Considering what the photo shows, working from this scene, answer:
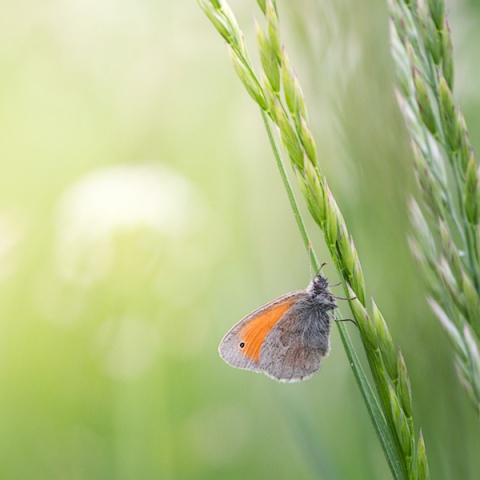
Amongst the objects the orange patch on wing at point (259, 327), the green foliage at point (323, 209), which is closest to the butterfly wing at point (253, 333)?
the orange patch on wing at point (259, 327)

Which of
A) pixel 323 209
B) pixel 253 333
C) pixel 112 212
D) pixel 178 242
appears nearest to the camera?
pixel 323 209

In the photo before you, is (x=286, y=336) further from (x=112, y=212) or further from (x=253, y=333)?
(x=112, y=212)

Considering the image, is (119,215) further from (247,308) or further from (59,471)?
(59,471)

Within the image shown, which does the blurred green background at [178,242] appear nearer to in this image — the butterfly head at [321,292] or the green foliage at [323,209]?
the butterfly head at [321,292]

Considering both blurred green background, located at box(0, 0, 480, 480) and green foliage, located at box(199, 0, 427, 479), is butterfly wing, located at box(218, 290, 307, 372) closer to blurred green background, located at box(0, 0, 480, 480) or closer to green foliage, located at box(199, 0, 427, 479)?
blurred green background, located at box(0, 0, 480, 480)

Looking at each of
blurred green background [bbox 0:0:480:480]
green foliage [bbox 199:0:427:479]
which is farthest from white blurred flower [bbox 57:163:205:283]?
green foliage [bbox 199:0:427:479]

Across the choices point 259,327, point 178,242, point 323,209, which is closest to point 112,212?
point 178,242

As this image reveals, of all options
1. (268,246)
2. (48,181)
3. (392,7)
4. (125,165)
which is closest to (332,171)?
(392,7)
